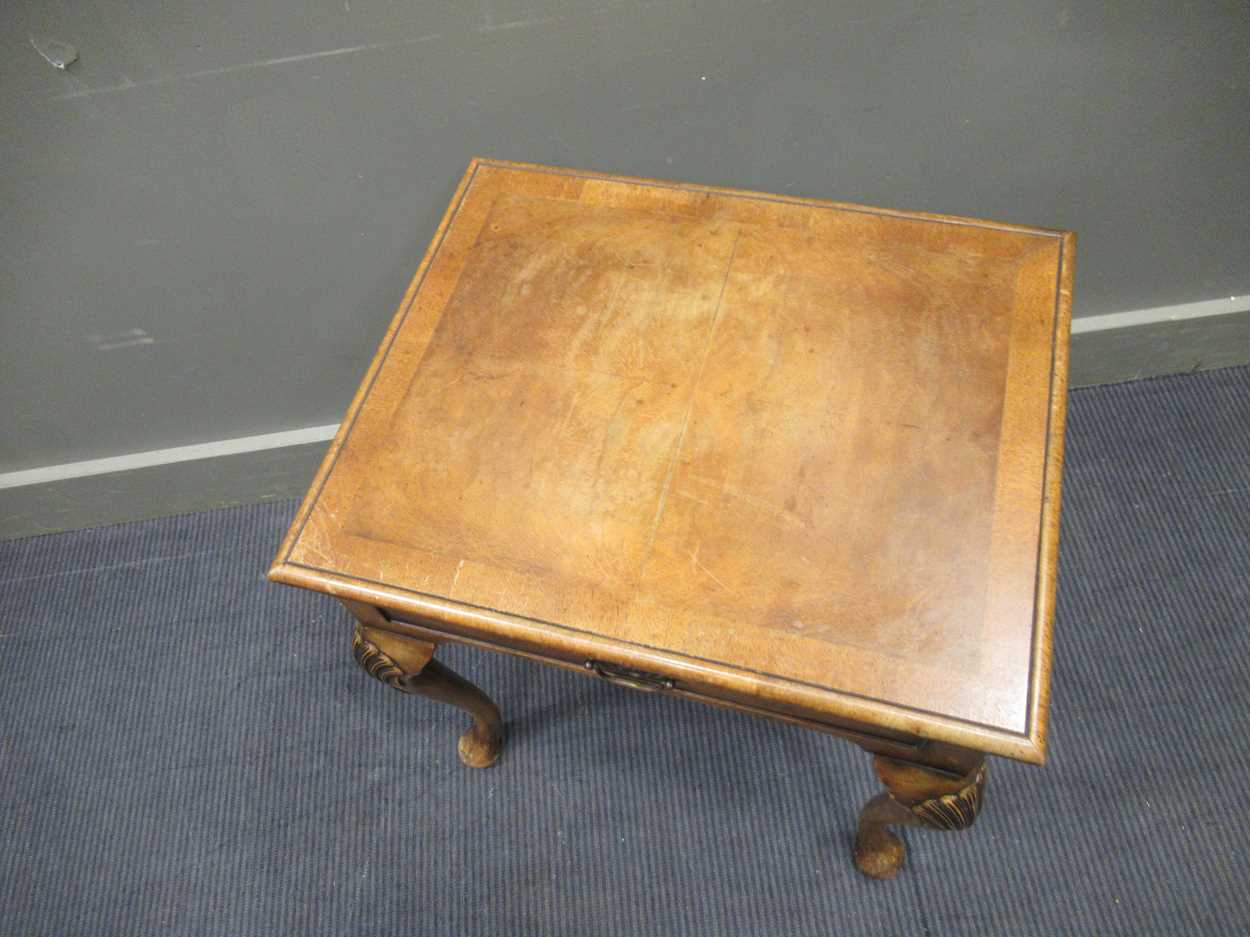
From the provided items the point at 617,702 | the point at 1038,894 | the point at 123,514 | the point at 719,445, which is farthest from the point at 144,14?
the point at 1038,894

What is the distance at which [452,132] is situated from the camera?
1.25 meters

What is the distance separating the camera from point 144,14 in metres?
1.08

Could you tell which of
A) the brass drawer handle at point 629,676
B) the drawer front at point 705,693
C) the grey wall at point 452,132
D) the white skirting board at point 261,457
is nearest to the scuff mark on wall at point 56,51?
the grey wall at point 452,132

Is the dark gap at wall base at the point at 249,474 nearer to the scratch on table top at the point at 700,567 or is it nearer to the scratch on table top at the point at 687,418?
the scratch on table top at the point at 687,418

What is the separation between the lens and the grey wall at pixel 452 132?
114 cm

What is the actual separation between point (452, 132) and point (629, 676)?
0.80m

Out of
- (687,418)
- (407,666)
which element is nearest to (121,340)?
(407,666)

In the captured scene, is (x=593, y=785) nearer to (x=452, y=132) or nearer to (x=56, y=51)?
(x=452, y=132)

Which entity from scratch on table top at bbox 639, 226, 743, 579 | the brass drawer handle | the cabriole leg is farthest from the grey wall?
the brass drawer handle

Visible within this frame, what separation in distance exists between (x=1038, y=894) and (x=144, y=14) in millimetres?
1665

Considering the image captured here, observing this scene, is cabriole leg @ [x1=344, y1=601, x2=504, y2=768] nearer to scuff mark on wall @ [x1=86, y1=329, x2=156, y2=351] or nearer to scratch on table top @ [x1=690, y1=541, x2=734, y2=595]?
scratch on table top @ [x1=690, y1=541, x2=734, y2=595]

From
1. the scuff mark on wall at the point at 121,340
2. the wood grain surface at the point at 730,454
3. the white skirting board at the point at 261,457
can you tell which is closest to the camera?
the wood grain surface at the point at 730,454

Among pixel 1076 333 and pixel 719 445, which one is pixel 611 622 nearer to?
pixel 719 445

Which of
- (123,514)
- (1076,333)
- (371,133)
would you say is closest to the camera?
(371,133)
